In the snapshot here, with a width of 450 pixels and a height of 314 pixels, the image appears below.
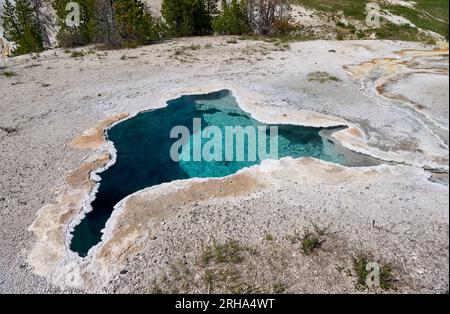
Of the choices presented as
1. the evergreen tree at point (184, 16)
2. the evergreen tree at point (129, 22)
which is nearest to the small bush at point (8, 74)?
the evergreen tree at point (129, 22)

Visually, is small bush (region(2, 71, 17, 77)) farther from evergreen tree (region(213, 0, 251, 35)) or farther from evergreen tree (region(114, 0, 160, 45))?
evergreen tree (region(213, 0, 251, 35))

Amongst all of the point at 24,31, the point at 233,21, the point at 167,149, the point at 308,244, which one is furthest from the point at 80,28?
the point at 308,244

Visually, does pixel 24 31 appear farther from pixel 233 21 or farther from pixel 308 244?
pixel 308 244

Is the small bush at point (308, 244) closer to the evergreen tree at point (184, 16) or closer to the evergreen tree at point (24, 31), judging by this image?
the evergreen tree at point (184, 16)

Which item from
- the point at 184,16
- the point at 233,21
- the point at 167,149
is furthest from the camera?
the point at 184,16

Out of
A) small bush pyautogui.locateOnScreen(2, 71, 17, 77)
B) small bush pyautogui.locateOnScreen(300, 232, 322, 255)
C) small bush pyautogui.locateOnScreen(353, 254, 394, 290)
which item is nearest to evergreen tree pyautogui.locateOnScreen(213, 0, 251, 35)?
small bush pyautogui.locateOnScreen(2, 71, 17, 77)

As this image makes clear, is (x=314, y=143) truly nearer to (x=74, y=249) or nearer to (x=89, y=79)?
(x=74, y=249)
